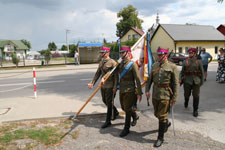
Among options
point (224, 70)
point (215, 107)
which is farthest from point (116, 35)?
point (215, 107)

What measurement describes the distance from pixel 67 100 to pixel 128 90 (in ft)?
12.2

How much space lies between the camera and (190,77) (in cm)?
538

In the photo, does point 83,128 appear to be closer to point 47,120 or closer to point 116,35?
point 47,120

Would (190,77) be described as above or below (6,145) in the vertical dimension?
above

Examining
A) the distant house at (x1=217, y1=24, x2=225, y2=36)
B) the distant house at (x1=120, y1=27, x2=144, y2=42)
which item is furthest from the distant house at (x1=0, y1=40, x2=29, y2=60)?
the distant house at (x1=217, y1=24, x2=225, y2=36)

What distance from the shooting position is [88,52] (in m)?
27.0

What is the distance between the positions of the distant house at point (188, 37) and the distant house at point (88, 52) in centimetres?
1090

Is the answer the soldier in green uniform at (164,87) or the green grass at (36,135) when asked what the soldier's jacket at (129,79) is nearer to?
the soldier in green uniform at (164,87)

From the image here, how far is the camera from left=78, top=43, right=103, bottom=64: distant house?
26.5 m

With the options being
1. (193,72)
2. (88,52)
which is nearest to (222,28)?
(88,52)

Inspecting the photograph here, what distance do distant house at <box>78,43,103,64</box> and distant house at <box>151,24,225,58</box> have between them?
10898 millimetres

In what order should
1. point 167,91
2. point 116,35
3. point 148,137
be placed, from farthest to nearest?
1. point 116,35
2. point 148,137
3. point 167,91

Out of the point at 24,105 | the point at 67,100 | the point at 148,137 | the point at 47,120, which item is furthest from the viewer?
the point at 67,100

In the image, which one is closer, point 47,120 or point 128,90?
point 128,90
